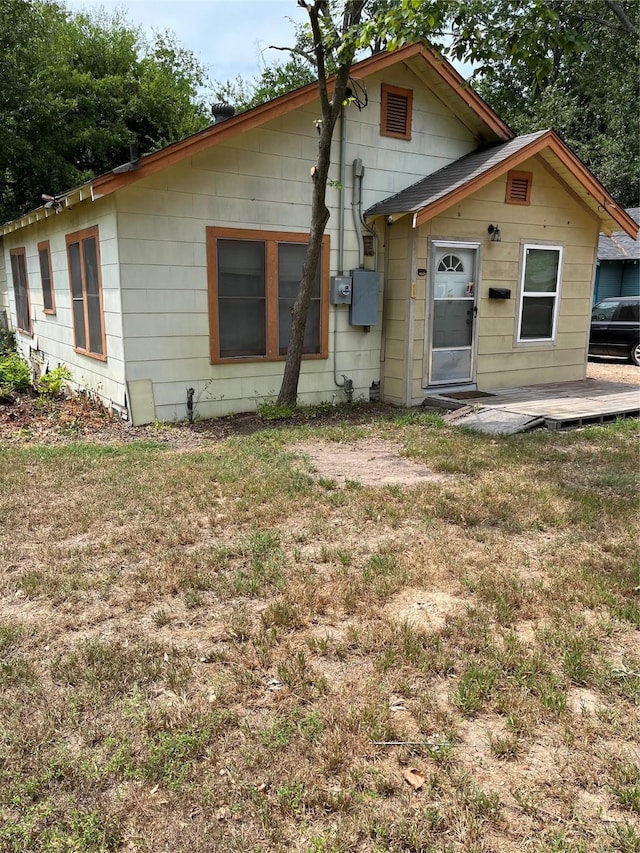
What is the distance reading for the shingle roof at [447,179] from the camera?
8.08 metres

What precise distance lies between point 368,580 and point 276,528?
0.96 metres

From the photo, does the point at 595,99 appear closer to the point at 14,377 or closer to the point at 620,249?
the point at 620,249

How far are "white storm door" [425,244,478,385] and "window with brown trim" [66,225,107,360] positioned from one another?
4.31 meters

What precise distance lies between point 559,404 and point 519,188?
10.7 ft

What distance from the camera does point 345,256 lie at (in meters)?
8.53

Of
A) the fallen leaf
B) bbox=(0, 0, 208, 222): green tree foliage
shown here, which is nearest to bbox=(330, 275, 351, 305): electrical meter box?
the fallen leaf

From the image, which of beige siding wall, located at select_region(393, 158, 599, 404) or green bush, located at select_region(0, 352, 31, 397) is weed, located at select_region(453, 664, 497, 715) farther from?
green bush, located at select_region(0, 352, 31, 397)

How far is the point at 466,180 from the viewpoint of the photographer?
26.7 ft

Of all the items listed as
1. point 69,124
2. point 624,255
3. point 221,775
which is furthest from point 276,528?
point 69,124

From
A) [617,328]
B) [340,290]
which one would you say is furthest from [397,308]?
[617,328]

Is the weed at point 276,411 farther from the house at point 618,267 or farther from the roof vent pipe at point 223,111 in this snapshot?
the house at point 618,267

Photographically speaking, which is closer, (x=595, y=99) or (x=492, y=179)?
(x=492, y=179)

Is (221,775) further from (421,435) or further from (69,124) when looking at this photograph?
(69,124)

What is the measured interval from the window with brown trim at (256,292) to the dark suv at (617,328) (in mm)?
8898
